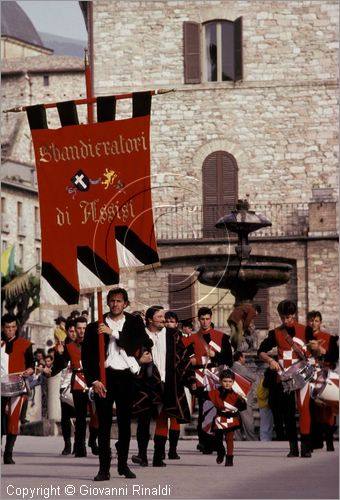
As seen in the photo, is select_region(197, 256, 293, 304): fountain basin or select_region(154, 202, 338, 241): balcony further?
select_region(154, 202, 338, 241): balcony

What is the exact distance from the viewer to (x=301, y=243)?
151 ft

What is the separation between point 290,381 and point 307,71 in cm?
3162

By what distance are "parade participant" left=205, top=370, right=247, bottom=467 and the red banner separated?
8.80 feet

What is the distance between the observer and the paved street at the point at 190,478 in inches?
468

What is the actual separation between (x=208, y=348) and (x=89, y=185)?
4.31m

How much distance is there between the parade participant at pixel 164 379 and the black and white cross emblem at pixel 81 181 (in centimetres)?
196

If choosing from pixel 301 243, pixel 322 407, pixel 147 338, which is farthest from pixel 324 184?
pixel 147 338

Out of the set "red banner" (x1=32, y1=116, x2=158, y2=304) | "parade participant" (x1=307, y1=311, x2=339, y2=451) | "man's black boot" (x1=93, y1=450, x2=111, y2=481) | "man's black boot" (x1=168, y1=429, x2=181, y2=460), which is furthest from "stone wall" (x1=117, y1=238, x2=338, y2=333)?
"man's black boot" (x1=93, y1=450, x2=111, y2=481)

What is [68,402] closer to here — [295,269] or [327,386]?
[327,386]

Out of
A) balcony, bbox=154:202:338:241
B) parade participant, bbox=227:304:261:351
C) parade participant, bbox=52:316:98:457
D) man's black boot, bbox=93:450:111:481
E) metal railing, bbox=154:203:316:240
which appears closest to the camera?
man's black boot, bbox=93:450:111:481

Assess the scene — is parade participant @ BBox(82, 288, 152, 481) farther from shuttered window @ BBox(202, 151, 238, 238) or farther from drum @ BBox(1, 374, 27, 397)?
shuttered window @ BBox(202, 151, 238, 238)

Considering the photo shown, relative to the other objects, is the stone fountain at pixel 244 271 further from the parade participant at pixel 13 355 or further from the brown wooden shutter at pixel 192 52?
the brown wooden shutter at pixel 192 52

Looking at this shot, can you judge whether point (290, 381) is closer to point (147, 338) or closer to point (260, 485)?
point (147, 338)

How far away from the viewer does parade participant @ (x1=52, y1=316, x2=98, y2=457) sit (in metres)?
18.0
